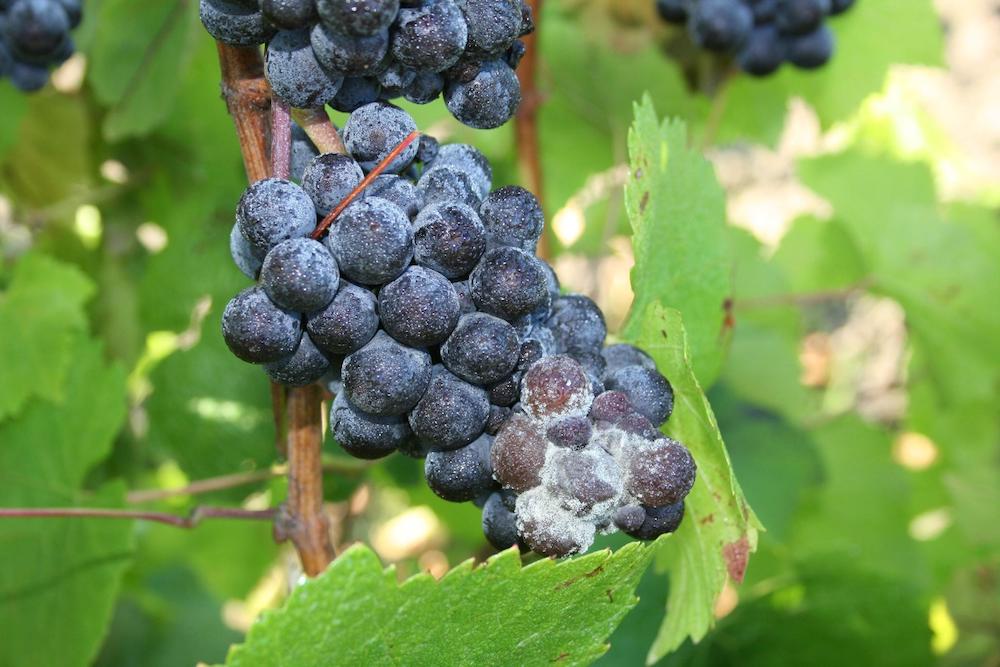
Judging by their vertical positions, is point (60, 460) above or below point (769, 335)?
above

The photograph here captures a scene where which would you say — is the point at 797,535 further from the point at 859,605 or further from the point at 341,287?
the point at 341,287

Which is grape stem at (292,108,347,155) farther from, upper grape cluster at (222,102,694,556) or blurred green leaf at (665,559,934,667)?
blurred green leaf at (665,559,934,667)

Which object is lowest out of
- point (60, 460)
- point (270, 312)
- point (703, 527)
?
point (60, 460)

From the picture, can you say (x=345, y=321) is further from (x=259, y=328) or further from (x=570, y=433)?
(x=570, y=433)

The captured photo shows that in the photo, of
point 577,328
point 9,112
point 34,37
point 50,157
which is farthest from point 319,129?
point 50,157

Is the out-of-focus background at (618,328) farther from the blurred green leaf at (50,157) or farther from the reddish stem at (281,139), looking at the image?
the reddish stem at (281,139)

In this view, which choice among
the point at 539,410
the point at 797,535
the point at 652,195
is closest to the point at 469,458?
the point at 539,410
